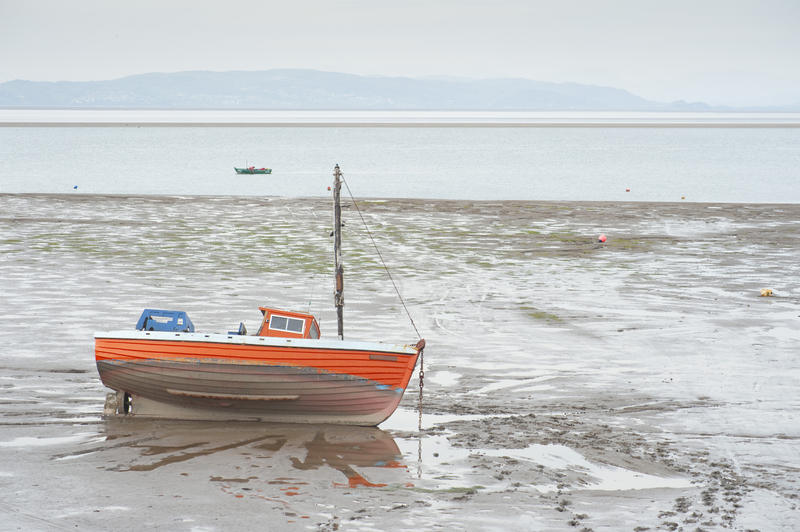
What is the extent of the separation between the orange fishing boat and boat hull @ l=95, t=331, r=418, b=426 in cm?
2

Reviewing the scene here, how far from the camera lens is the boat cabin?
19.6m

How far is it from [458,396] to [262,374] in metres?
4.44

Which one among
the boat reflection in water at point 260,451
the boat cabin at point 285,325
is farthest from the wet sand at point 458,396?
the boat cabin at point 285,325

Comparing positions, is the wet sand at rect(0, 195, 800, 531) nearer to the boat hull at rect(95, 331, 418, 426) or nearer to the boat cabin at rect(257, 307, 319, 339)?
the boat hull at rect(95, 331, 418, 426)

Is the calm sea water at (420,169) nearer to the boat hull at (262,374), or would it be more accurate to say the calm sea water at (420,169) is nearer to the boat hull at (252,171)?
the boat hull at (252,171)

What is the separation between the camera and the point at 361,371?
18938 mm

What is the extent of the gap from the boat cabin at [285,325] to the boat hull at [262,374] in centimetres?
92

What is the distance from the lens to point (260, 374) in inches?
742

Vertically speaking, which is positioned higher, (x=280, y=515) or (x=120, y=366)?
(x=120, y=366)

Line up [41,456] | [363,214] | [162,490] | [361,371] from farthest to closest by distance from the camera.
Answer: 1. [363,214]
2. [361,371]
3. [41,456]
4. [162,490]

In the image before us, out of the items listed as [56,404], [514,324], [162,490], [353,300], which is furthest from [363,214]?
[162,490]

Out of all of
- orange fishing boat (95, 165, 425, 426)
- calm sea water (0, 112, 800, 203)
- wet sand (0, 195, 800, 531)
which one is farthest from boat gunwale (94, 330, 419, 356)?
calm sea water (0, 112, 800, 203)

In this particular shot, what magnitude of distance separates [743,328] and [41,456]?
1905cm

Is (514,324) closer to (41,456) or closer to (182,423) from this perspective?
(182,423)
